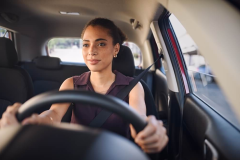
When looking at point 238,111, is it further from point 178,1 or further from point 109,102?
point 178,1

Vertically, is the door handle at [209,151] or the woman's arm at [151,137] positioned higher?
the woman's arm at [151,137]

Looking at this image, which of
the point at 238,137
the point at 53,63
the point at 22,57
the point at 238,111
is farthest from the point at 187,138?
the point at 22,57

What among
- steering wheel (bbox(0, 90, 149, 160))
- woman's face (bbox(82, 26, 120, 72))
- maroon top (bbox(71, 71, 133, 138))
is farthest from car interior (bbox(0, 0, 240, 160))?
woman's face (bbox(82, 26, 120, 72))

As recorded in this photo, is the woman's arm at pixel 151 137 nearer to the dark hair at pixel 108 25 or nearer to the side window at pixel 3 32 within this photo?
the dark hair at pixel 108 25

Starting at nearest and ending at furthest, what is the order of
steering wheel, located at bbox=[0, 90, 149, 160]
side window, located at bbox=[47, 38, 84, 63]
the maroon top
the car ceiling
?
steering wheel, located at bbox=[0, 90, 149, 160] < the maroon top < the car ceiling < side window, located at bbox=[47, 38, 84, 63]

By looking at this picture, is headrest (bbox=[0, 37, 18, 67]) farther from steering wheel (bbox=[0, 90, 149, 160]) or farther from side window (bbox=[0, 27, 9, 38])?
steering wheel (bbox=[0, 90, 149, 160])

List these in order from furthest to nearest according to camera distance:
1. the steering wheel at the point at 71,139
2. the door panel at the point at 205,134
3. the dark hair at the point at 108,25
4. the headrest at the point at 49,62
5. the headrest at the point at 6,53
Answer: the headrest at the point at 49,62 → the headrest at the point at 6,53 → the dark hair at the point at 108,25 → the door panel at the point at 205,134 → the steering wheel at the point at 71,139

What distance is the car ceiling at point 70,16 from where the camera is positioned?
6.77ft

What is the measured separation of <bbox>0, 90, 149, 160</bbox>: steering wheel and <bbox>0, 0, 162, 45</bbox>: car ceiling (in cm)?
115

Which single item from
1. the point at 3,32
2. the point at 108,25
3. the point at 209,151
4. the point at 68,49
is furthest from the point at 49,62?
the point at 209,151

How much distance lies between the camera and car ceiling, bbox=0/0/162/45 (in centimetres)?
206

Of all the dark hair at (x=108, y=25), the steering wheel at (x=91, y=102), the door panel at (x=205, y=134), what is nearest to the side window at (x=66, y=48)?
the dark hair at (x=108, y=25)

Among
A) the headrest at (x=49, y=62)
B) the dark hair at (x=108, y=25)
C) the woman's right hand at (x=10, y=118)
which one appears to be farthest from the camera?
the headrest at (x=49, y=62)

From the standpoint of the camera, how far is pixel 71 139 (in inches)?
22.0
